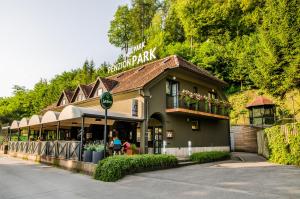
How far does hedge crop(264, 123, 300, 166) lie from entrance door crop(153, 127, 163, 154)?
25.5 ft

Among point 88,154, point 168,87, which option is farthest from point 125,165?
point 168,87

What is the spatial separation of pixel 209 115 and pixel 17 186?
15.9 m

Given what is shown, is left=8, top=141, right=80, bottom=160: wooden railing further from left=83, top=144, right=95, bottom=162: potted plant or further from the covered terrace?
left=83, top=144, right=95, bottom=162: potted plant

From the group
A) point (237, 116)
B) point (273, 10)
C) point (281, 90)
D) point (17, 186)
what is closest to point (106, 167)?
point (17, 186)

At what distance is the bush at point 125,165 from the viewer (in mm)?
10930

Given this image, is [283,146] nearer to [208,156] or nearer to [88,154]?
[208,156]

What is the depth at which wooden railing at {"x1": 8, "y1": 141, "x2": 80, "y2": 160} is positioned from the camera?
1488 cm

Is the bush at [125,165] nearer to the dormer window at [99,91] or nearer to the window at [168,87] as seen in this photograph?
the window at [168,87]

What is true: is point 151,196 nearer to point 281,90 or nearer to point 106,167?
point 106,167

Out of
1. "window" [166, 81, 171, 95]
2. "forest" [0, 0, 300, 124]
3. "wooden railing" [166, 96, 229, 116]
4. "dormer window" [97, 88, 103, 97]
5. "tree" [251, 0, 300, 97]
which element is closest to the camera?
"tree" [251, 0, 300, 97]

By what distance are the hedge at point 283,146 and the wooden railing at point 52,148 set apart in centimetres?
1228

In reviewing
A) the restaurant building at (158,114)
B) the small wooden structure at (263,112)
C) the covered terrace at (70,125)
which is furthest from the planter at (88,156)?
the small wooden structure at (263,112)

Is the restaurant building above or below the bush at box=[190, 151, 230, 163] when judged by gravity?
above

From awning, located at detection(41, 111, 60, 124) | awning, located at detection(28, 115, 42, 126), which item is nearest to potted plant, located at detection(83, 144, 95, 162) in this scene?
awning, located at detection(41, 111, 60, 124)
